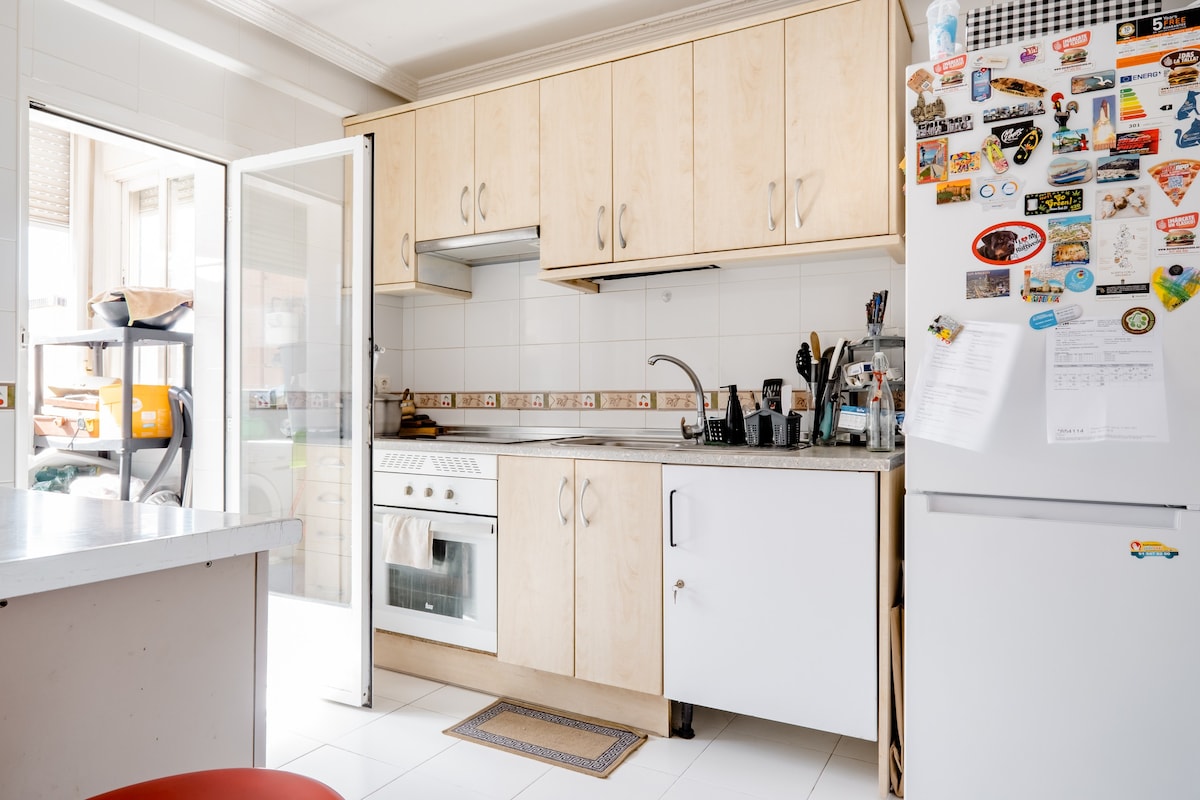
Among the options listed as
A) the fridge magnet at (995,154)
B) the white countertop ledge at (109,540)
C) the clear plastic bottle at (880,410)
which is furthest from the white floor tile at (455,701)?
the fridge magnet at (995,154)

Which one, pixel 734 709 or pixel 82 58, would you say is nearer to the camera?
pixel 734 709

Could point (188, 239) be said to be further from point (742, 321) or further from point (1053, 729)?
point (1053, 729)

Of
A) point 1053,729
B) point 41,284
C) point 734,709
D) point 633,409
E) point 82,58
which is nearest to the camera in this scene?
point 1053,729

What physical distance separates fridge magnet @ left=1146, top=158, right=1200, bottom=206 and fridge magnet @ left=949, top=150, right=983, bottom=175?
0.34 metres

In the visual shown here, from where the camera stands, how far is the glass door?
252cm

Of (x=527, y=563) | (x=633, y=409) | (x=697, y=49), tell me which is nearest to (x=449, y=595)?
(x=527, y=563)

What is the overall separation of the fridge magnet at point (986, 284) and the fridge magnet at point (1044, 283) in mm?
40

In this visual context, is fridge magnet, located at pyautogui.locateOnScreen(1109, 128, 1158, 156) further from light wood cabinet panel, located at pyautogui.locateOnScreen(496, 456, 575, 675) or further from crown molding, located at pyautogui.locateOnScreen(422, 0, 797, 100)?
light wood cabinet panel, located at pyautogui.locateOnScreen(496, 456, 575, 675)

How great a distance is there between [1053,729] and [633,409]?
174cm

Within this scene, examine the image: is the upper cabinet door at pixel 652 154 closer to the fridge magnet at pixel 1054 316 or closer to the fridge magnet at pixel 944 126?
the fridge magnet at pixel 944 126

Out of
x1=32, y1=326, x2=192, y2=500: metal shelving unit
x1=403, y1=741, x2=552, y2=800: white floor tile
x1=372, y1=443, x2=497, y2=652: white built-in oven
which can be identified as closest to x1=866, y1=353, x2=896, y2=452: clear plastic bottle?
x1=372, y1=443, x2=497, y2=652: white built-in oven

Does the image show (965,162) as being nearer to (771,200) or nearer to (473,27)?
(771,200)

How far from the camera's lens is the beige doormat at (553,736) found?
7.04 feet

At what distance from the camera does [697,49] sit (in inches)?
97.7
